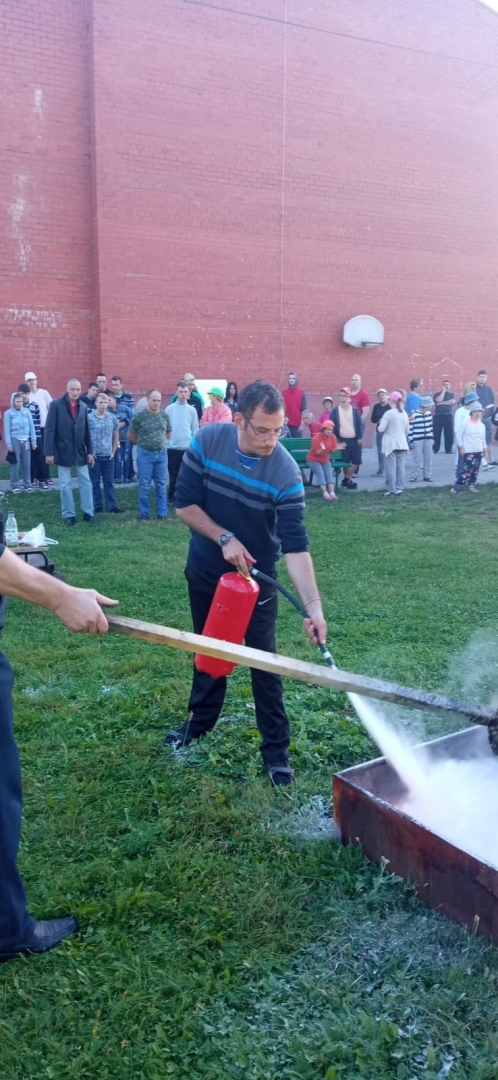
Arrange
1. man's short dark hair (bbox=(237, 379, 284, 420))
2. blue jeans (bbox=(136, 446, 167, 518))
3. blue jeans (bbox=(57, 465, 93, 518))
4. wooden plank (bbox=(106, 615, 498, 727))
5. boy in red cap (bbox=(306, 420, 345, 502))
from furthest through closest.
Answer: boy in red cap (bbox=(306, 420, 345, 502)) < blue jeans (bbox=(136, 446, 167, 518)) < blue jeans (bbox=(57, 465, 93, 518)) < man's short dark hair (bbox=(237, 379, 284, 420)) < wooden plank (bbox=(106, 615, 498, 727))

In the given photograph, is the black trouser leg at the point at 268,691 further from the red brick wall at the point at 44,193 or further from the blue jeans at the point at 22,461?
the red brick wall at the point at 44,193

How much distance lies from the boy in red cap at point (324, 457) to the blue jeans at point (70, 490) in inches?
151

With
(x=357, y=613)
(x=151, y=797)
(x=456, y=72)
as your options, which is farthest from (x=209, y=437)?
(x=456, y=72)

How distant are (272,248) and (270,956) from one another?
1601 centimetres

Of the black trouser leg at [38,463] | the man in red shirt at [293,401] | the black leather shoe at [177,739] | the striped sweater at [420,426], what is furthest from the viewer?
the man in red shirt at [293,401]

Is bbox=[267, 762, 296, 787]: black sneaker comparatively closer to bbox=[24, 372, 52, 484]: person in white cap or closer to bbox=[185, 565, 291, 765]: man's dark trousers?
bbox=[185, 565, 291, 765]: man's dark trousers

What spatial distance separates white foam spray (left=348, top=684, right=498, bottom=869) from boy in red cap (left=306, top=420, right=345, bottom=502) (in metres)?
9.28

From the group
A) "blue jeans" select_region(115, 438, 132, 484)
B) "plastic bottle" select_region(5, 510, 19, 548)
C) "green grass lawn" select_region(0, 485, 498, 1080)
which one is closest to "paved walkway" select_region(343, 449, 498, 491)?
"blue jeans" select_region(115, 438, 132, 484)

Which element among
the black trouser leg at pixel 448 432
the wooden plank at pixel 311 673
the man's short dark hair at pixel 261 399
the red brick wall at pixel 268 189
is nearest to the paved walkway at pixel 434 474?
the black trouser leg at pixel 448 432

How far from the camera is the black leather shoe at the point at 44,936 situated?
281 cm

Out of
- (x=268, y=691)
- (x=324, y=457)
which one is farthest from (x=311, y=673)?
(x=324, y=457)

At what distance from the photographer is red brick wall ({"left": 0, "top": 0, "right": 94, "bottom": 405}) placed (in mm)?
14680

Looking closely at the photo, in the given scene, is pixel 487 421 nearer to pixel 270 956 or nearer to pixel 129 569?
pixel 129 569

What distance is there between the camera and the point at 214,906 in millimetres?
3076
